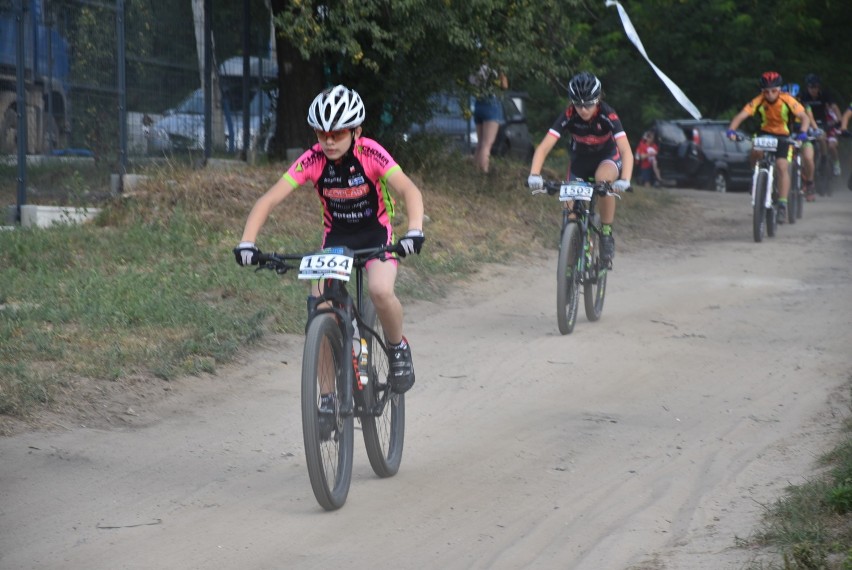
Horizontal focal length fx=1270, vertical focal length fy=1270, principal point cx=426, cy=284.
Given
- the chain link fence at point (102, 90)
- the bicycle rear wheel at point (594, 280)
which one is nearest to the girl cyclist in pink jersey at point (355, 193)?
the bicycle rear wheel at point (594, 280)

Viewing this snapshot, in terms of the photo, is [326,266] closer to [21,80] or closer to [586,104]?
[586,104]

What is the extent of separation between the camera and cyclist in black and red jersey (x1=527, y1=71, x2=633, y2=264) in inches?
396

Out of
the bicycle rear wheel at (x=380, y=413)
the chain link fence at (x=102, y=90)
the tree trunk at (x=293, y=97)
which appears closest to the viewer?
the bicycle rear wheel at (x=380, y=413)

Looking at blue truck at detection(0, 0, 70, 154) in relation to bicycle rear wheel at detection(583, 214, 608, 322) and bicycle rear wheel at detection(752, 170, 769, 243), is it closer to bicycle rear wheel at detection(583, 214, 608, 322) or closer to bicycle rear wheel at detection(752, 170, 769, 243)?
bicycle rear wheel at detection(583, 214, 608, 322)

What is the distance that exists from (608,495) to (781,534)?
1121mm

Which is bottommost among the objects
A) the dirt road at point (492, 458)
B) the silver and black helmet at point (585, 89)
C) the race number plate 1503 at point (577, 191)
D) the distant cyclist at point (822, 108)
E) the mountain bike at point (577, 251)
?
the dirt road at point (492, 458)

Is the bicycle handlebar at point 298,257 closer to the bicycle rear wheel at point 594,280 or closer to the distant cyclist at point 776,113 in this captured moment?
the bicycle rear wheel at point 594,280

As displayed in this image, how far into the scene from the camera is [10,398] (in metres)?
7.00

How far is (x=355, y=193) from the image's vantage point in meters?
6.11

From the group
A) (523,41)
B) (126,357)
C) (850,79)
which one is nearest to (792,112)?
(523,41)

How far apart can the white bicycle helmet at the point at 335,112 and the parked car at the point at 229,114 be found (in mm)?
8667

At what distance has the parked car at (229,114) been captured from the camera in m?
14.5

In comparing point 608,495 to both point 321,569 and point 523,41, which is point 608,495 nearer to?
point 321,569

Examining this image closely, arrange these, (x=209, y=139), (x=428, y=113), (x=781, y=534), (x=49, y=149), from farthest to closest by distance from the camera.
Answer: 1. (x=428, y=113)
2. (x=209, y=139)
3. (x=49, y=149)
4. (x=781, y=534)
